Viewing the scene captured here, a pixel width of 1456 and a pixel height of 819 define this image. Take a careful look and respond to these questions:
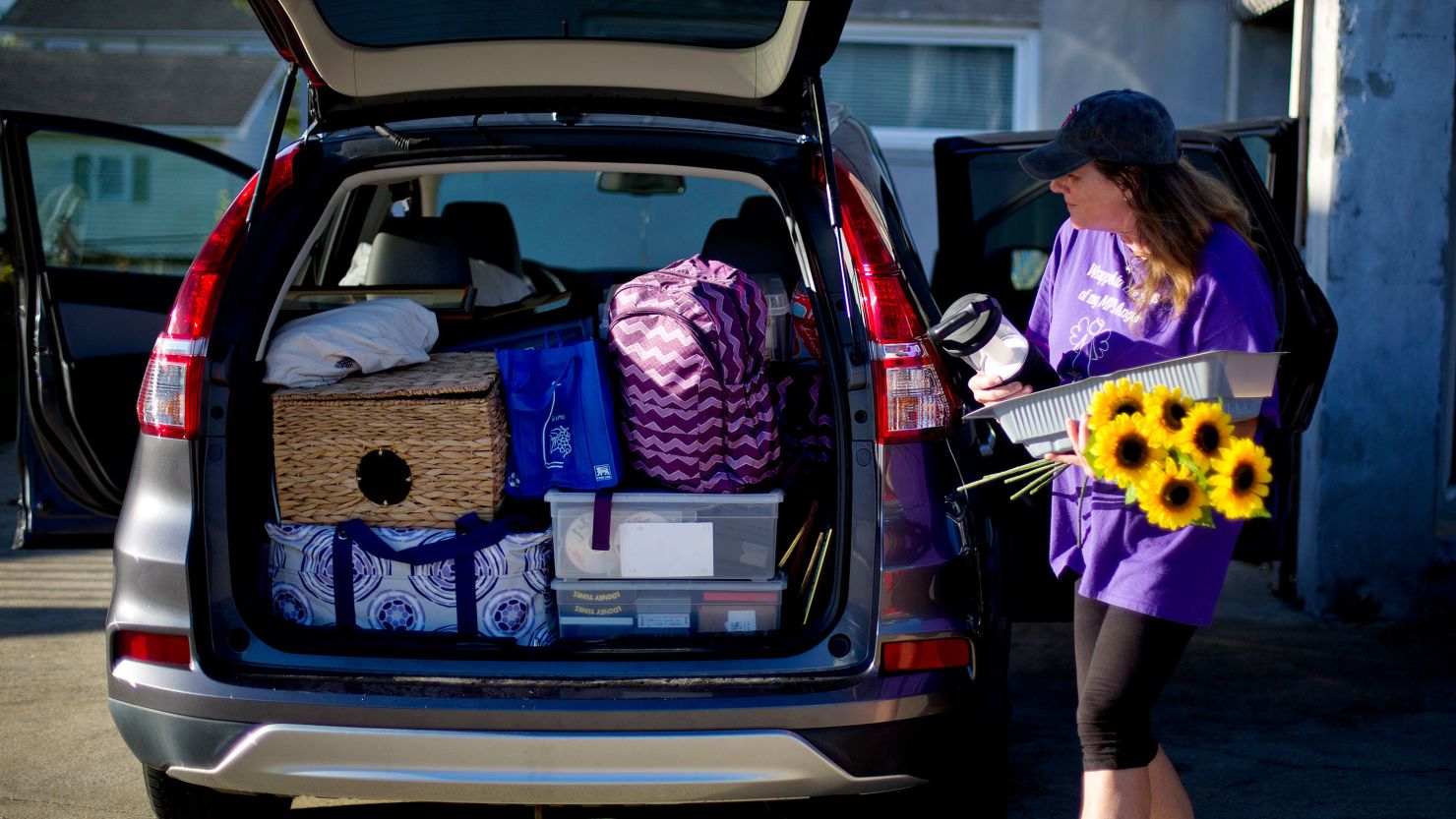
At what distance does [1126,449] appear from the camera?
2.30m

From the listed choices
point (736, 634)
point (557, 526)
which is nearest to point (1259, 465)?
point (736, 634)

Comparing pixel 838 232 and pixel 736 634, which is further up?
pixel 838 232

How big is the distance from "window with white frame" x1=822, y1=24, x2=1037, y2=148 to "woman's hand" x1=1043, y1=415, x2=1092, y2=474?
5927 mm

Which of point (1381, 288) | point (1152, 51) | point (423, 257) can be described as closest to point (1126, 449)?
point (423, 257)

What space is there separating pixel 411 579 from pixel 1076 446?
143 cm

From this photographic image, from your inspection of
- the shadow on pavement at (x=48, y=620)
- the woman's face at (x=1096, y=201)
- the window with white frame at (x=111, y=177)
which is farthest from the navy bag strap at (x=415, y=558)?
the window with white frame at (x=111, y=177)

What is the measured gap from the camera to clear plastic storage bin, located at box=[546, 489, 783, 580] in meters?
2.93

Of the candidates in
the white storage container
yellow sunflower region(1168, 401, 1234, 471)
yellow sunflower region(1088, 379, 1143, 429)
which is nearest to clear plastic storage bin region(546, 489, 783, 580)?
the white storage container

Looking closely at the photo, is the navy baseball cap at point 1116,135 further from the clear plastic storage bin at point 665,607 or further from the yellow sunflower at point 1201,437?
the clear plastic storage bin at point 665,607

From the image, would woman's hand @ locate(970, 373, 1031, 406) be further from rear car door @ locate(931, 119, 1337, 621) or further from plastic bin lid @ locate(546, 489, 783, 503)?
plastic bin lid @ locate(546, 489, 783, 503)

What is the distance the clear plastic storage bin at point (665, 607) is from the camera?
2914 millimetres

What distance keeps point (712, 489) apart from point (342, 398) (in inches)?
32.8

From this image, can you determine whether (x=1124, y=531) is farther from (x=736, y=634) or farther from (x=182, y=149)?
(x=182, y=149)

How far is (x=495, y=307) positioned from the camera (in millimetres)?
4113
